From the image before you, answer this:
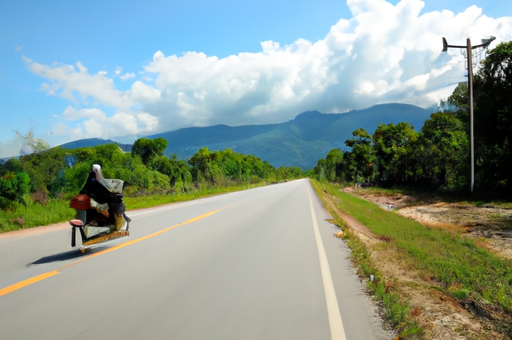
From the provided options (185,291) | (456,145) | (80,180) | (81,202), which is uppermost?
(456,145)

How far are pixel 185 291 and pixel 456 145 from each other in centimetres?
3891

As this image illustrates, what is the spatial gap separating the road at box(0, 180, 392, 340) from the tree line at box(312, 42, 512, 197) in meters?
21.8

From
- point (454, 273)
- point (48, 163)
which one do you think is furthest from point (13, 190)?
point (48, 163)

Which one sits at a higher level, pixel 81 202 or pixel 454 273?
pixel 81 202

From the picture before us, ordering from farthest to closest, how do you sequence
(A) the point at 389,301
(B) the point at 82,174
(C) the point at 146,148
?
(C) the point at 146,148, (B) the point at 82,174, (A) the point at 389,301

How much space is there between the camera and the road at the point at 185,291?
3969 mm

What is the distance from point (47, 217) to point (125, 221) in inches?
311

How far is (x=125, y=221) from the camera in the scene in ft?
29.2

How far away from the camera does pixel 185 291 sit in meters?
5.24

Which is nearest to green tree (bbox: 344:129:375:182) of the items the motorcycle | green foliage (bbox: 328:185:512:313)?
green foliage (bbox: 328:185:512:313)

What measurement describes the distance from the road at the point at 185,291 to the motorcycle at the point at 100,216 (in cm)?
33

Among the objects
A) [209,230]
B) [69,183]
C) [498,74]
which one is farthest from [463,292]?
[69,183]

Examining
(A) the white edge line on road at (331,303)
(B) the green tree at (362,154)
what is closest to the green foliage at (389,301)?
(A) the white edge line on road at (331,303)

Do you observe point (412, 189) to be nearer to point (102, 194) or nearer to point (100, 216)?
point (100, 216)
